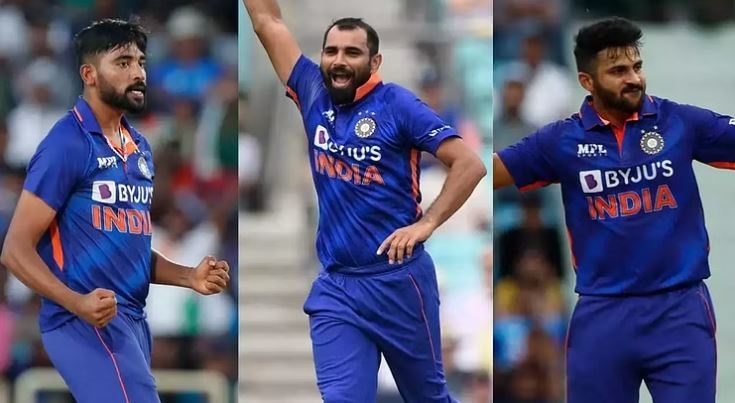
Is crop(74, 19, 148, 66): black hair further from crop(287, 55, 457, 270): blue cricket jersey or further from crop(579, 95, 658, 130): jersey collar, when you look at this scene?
crop(579, 95, 658, 130): jersey collar

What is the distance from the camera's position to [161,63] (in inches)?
478

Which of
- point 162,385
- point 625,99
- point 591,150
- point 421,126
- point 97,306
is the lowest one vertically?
point 162,385

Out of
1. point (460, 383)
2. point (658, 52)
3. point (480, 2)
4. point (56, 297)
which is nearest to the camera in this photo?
point (56, 297)

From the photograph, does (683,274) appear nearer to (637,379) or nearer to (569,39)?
(637,379)

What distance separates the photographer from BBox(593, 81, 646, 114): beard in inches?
261

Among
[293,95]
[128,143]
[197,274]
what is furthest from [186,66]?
[197,274]

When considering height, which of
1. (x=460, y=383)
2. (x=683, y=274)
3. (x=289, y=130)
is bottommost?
(x=460, y=383)

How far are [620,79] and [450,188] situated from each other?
995 millimetres

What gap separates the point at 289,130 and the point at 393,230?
24.3 feet

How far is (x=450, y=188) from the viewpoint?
650cm

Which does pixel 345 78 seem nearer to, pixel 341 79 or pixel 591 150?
pixel 341 79

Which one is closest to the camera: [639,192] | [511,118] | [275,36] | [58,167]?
[58,167]

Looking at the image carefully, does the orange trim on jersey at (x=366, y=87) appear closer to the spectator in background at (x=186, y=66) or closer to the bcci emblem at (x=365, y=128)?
the bcci emblem at (x=365, y=128)

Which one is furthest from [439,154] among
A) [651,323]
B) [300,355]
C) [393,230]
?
[300,355]
